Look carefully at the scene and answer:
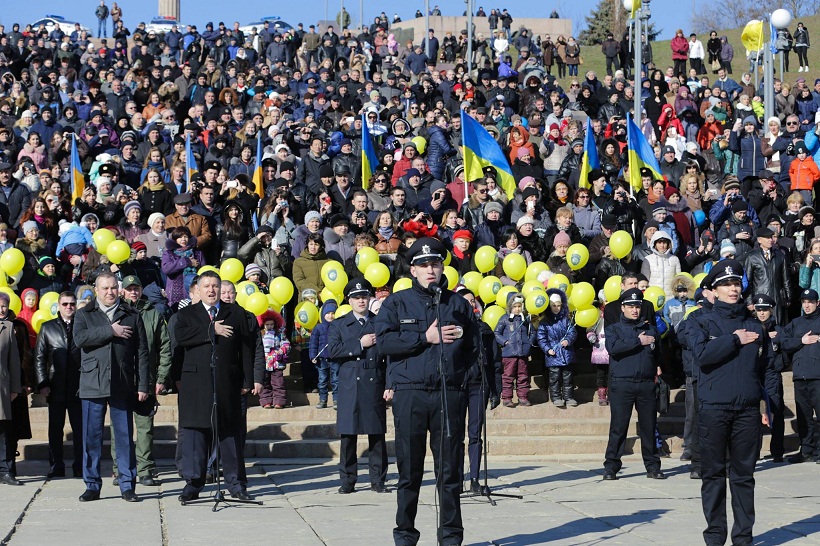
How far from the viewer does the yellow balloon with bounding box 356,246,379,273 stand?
1677cm

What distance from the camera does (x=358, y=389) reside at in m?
12.3

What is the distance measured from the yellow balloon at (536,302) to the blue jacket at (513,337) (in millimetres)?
155

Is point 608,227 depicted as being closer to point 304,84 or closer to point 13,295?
point 13,295

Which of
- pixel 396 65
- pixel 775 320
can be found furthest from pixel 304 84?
pixel 775 320

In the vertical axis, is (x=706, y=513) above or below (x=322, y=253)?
below

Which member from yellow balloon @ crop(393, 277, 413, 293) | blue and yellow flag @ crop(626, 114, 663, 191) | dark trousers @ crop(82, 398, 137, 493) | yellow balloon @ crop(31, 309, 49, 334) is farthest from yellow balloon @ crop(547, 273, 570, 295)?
dark trousers @ crop(82, 398, 137, 493)

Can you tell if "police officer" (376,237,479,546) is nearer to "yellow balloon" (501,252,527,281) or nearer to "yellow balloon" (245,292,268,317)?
"yellow balloon" (245,292,268,317)

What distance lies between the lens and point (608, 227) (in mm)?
18172

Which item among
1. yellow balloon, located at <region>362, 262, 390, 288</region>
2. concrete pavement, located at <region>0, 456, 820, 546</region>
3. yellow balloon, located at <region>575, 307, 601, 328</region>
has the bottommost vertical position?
concrete pavement, located at <region>0, 456, 820, 546</region>

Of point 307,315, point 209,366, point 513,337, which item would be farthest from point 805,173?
point 209,366

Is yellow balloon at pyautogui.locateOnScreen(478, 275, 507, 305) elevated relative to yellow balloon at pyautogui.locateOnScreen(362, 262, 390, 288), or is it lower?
lower

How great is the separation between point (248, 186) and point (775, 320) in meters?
7.71

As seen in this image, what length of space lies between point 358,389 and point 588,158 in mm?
10029

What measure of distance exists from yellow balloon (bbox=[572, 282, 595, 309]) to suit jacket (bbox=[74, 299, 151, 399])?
611cm
